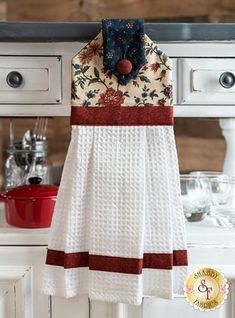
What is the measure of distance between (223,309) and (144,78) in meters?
0.49

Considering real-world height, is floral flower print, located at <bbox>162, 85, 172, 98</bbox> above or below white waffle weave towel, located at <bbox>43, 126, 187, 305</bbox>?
above

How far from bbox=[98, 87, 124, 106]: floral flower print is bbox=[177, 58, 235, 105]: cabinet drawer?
15 centimetres

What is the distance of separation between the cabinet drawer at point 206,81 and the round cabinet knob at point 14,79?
328 millimetres

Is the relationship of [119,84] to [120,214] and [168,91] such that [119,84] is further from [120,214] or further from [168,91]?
[120,214]

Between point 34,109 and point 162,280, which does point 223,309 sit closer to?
point 162,280

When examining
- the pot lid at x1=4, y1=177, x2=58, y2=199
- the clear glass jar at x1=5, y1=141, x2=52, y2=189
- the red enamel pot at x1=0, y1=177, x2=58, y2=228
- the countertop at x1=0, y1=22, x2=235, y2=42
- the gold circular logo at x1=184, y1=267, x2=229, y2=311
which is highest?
the countertop at x1=0, y1=22, x2=235, y2=42

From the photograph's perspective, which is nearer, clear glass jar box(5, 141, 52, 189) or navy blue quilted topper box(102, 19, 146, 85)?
navy blue quilted topper box(102, 19, 146, 85)

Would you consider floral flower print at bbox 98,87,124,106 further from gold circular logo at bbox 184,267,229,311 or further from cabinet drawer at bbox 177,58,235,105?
gold circular logo at bbox 184,267,229,311

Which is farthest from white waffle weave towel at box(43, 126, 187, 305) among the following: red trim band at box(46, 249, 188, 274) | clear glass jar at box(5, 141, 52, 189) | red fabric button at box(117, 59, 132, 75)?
clear glass jar at box(5, 141, 52, 189)

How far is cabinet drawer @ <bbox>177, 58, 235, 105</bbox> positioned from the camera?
3.57ft

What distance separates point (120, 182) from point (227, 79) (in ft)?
1.04

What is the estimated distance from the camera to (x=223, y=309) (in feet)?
3.48

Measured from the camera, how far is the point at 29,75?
108 centimetres

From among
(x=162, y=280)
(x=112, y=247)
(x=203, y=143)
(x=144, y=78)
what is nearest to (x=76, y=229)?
(x=112, y=247)
